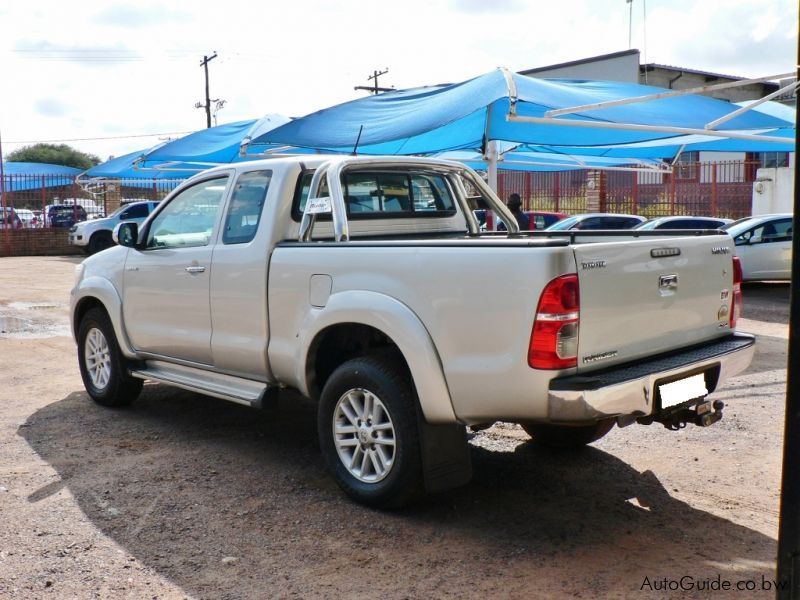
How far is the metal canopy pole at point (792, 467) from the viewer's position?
8.20ft

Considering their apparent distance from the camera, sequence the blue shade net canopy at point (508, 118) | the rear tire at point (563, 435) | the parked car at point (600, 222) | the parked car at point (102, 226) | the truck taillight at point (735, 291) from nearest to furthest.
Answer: the truck taillight at point (735, 291) < the rear tire at point (563, 435) < the blue shade net canopy at point (508, 118) < the parked car at point (600, 222) < the parked car at point (102, 226)

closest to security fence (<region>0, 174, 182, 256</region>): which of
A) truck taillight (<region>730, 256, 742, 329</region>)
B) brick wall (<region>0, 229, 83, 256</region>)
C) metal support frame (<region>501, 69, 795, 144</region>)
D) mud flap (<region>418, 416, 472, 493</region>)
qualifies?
brick wall (<region>0, 229, 83, 256</region>)

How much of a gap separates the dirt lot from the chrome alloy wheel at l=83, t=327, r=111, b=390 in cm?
28

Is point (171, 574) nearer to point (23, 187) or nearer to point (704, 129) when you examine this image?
point (704, 129)

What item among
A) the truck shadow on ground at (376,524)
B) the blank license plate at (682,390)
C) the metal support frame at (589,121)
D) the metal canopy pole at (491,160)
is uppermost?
the metal support frame at (589,121)

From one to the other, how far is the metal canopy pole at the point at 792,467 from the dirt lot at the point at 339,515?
42.4 inches

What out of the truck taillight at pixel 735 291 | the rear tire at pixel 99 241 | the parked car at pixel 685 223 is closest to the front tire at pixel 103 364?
the truck taillight at pixel 735 291

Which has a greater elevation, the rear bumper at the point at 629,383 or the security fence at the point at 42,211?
the security fence at the point at 42,211

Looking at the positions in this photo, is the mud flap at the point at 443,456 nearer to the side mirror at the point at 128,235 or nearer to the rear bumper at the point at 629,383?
the rear bumper at the point at 629,383

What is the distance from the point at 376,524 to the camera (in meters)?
4.40

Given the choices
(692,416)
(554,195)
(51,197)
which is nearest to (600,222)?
(554,195)

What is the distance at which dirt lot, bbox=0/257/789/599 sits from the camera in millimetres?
3758

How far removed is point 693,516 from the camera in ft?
14.7

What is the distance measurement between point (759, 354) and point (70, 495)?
714 centimetres
